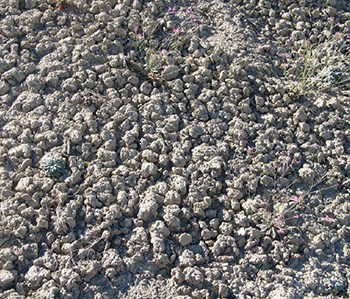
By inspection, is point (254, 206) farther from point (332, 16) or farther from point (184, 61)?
point (332, 16)

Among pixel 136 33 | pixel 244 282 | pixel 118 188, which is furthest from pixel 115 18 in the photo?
pixel 244 282

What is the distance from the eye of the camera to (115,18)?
4.00 metres

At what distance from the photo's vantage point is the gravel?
3.15 m

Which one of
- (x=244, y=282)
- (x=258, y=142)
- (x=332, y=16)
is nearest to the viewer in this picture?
(x=244, y=282)

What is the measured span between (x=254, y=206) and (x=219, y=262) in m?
0.41

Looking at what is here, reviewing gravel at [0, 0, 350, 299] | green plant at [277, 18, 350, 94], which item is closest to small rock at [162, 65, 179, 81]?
gravel at [0, 0, 350, 299]

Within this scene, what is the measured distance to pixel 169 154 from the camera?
3.52 meters

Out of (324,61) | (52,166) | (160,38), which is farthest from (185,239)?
(324,61)

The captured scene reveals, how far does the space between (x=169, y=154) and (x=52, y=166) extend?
69cm

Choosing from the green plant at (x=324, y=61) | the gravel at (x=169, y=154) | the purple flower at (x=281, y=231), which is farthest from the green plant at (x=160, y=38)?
the purple flower at (x=281, y=231)

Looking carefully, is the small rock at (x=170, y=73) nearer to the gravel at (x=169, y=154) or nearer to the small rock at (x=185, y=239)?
the gravel at (x=169, y=154)

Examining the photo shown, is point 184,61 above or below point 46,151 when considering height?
above

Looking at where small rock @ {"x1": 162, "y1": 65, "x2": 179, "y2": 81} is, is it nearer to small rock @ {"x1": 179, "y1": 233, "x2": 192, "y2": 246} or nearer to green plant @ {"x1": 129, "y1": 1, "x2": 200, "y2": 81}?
green plant @ {"x1": 129, "y1": 1, "x2": 200, "y2": 81}

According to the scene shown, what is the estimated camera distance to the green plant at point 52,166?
10.9ft
